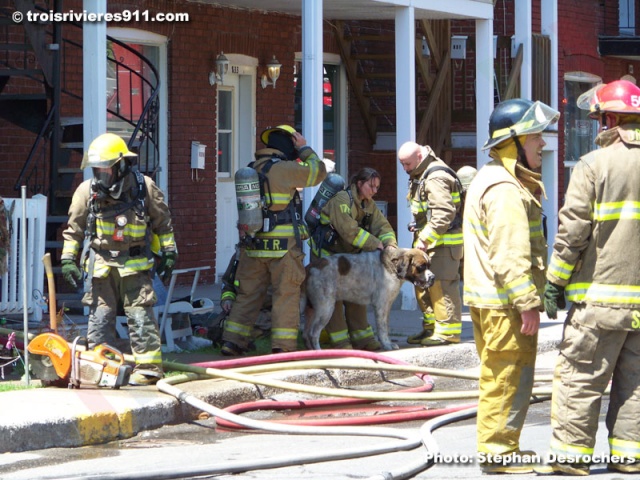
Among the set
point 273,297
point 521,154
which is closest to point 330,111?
point 273,297

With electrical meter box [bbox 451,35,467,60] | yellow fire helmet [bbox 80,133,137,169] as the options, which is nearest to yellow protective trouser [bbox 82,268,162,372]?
yellow fire helmet [bbox 80,133,137,169]

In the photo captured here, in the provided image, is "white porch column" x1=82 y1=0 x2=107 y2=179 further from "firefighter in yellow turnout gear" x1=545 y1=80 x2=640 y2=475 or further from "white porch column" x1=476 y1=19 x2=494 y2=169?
"white porch column" x1=476 y1=19 x2=494 y2=169

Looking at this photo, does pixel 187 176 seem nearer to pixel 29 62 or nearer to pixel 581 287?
pixel 29 62

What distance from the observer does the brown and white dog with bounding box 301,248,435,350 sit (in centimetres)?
Answer: 1009

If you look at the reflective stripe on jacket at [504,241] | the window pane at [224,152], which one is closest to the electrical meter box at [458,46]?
the window pane at [224,152]

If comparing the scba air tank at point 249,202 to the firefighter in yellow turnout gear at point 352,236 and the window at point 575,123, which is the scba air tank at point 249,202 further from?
the window at point 575,123

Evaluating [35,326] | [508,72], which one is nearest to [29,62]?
[35,326]

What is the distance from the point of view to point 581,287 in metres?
5.91

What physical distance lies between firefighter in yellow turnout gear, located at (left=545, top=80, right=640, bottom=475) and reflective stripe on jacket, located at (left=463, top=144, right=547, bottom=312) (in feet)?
0.66

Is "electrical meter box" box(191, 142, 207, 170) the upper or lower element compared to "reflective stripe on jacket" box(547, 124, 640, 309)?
upper

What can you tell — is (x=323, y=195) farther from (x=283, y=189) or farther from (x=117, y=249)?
(x=117, y=249)

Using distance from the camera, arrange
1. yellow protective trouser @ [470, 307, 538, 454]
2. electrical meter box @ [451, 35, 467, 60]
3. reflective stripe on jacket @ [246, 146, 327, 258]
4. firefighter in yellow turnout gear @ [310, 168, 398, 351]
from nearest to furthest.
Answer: yellow protective trouser @ [470, 307, 538, 454], reflective stripe on jacket @ [246, 146, 327, 258], firefighter in yellow turnout gear @ [310, 168, 398, 351], electrical meter box @ [451, 35, 467, 60]

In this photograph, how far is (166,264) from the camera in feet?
Result: 28.6

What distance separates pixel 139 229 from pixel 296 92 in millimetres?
8436
